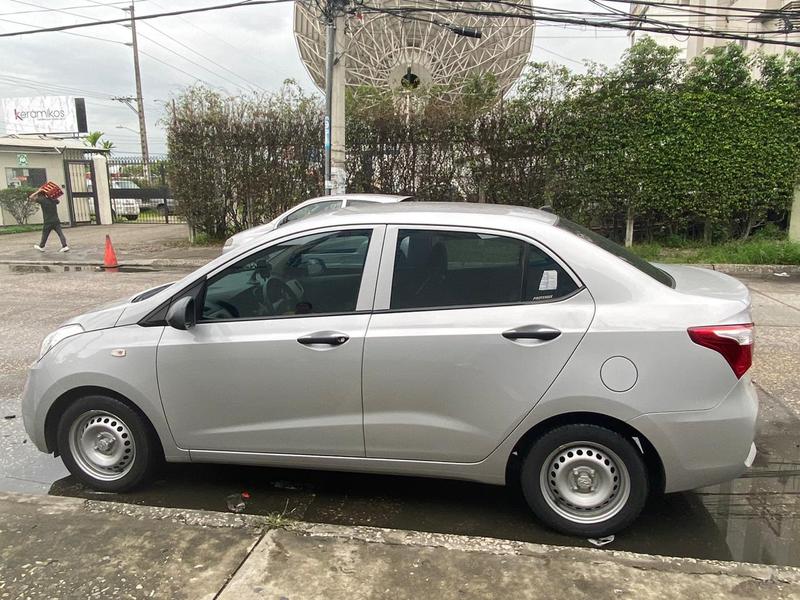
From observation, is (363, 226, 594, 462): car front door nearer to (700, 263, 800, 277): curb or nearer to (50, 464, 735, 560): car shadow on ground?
(50, 464, 735, 560): car shadow on ground

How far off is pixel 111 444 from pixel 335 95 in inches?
403

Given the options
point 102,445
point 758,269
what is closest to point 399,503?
point 102,445

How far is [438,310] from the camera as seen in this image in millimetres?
3037

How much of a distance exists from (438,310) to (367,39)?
32005 mm

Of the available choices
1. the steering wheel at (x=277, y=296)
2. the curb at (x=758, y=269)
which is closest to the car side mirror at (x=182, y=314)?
the steering wheel at (x=277, y=296)

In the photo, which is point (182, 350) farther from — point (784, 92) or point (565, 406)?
point (784, 92)

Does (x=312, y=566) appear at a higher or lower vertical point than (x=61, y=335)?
lower

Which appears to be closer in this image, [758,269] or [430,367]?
[430,367]

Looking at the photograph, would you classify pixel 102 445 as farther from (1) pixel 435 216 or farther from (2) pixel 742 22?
(2) pixel 742 22

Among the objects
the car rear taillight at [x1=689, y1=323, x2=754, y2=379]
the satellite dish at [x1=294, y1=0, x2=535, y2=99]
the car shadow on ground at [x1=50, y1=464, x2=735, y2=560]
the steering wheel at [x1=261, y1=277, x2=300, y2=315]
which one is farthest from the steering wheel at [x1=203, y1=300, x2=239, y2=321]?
the satellite dish at [x1=294, y1=0, x2=535, y2=99]

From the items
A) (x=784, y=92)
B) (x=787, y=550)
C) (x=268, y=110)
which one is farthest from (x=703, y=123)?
(x=787, y=550)

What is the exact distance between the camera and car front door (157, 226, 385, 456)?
310 centimetres

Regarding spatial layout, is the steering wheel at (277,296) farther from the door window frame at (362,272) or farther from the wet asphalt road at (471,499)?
the wet asphalt road at (471,499)

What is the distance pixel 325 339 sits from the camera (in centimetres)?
306
